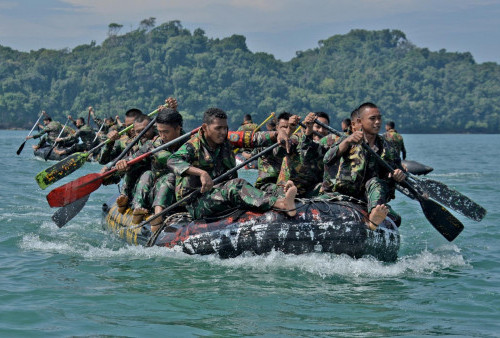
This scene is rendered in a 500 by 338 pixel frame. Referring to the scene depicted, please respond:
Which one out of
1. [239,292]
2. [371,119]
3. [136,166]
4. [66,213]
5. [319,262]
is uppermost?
[371,119]

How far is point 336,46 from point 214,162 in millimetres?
190005

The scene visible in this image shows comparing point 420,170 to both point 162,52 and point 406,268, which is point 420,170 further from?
point 162,52

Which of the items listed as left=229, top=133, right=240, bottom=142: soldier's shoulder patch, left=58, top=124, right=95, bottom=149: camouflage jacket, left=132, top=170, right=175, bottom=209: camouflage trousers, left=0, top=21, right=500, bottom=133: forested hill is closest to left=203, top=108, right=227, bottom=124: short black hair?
left=229, top=133, right=240, bottom=142: soldier's shoulder patch

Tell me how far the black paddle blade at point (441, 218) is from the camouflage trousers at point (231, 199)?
2.22 metres

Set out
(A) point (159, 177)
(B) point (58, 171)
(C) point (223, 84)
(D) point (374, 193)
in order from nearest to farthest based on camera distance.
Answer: (D) point (374, 193), (A) point (159, 177), (B) point (58, 171), (C) point (223, 84)

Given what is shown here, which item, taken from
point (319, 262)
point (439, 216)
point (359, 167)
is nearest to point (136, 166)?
point (359, 167)

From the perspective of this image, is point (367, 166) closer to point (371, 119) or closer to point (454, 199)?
point (371, 119)

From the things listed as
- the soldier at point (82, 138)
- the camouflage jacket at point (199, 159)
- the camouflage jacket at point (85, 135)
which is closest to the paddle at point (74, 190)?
the camouflage jacket at point (199, 159)

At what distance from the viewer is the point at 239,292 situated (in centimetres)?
818

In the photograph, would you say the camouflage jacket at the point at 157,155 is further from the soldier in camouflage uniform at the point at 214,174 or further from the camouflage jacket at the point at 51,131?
the camouflage jacket at the point at 51,131

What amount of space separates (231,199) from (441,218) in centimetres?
280

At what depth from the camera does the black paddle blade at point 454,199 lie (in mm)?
10172

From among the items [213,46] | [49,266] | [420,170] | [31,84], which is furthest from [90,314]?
[213,46]

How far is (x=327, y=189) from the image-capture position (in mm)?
9836
